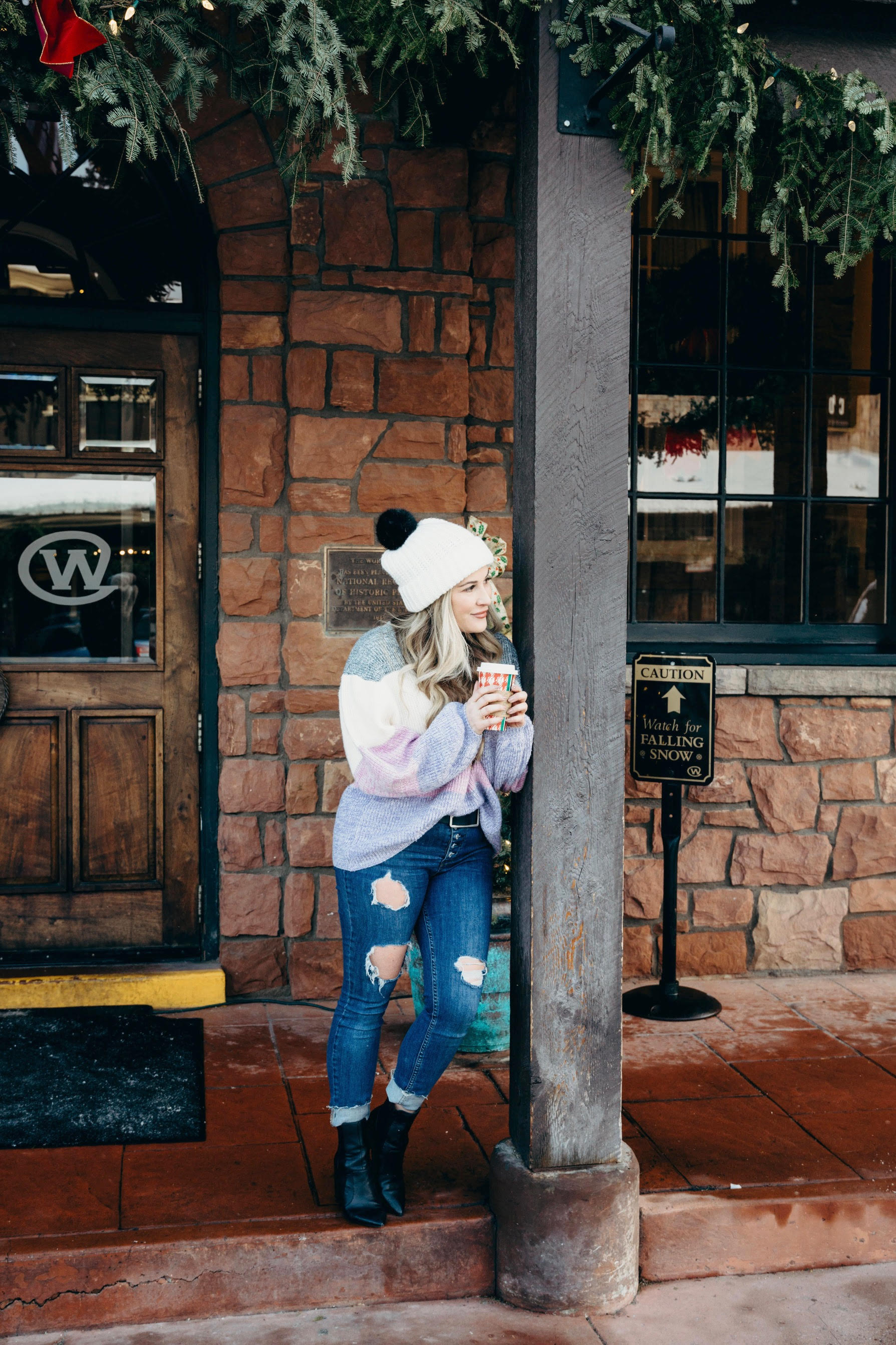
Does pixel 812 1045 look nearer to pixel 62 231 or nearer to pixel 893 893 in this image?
pixel 893 893

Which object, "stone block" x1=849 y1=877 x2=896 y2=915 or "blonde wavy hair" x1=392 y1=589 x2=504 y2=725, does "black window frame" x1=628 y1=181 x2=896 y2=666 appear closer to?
"stone block" x1=849 y1=877 x2=896 y2=915

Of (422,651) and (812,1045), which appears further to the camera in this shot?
(812,1045)

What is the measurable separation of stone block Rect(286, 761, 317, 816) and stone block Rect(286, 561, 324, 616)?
1.89ft

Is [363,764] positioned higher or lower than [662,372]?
lower

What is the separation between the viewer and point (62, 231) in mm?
4367

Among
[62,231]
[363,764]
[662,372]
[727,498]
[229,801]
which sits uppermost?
[62,231]

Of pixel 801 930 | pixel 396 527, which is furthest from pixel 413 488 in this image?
pixel 801 930

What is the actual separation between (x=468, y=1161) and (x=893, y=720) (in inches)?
109

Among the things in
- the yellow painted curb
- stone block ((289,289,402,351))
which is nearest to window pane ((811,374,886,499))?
stone block ((289,289,402,351))

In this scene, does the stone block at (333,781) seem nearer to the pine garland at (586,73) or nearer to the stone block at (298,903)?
the stone block at (298,903)

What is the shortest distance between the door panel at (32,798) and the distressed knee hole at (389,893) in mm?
2148

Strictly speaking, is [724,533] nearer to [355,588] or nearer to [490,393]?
[490,393]

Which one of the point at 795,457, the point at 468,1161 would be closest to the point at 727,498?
the point at 795,457

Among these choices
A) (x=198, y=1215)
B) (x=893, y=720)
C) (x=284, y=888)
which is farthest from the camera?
(x=893, y=720)
